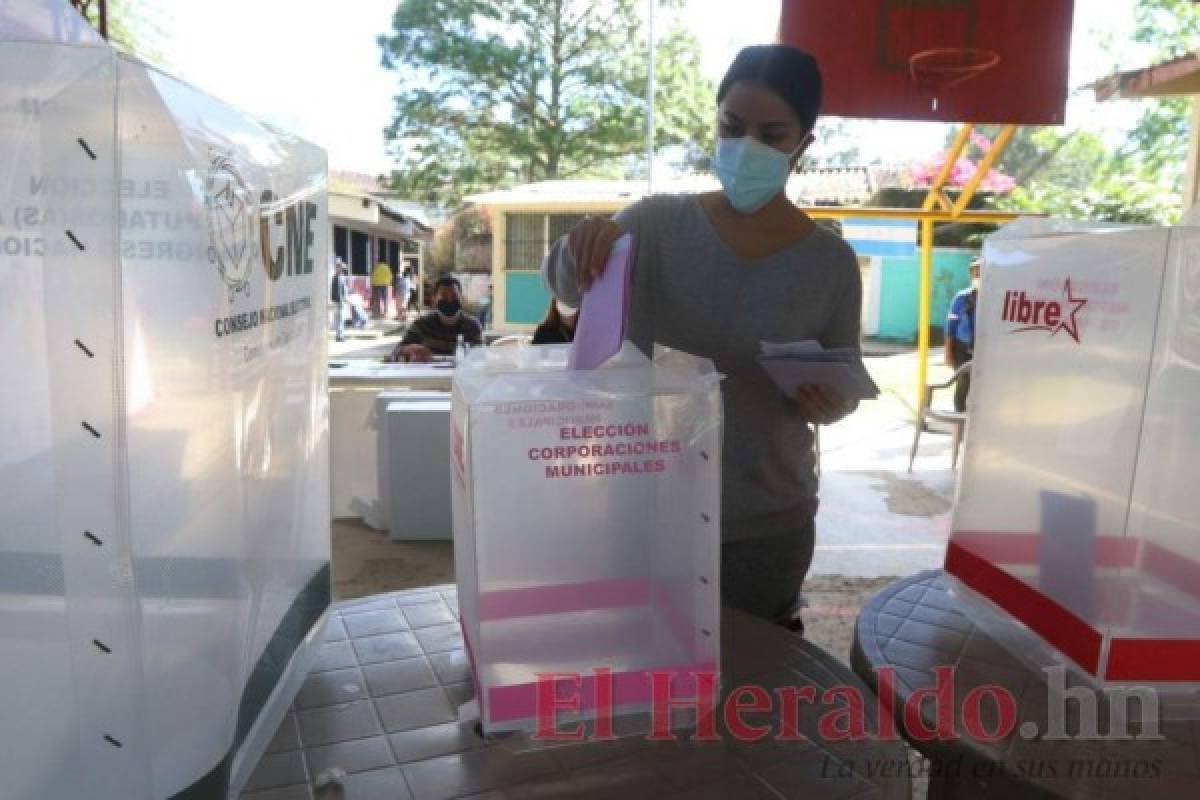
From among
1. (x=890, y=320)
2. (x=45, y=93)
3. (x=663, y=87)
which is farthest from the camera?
(x=663, y=87)

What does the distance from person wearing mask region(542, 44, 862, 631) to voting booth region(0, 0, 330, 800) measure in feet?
2.08

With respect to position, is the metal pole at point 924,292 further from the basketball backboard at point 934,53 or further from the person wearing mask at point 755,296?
the person wearing mask at point 755,296

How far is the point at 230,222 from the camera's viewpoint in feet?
2.14

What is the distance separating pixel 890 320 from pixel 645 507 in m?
14.7

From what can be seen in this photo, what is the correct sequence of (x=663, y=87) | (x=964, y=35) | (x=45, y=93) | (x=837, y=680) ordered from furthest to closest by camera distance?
(x=663, y=87), (x=964, y=35), (x=837, y=680), (x=45, y=93)

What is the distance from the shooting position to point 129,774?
618 millimetres

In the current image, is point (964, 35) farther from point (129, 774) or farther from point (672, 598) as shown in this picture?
point (129, 774)

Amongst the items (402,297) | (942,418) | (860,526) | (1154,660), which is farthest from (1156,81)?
(402,297)

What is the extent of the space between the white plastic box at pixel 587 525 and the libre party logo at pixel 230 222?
0.22m

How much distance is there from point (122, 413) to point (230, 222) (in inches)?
6.6

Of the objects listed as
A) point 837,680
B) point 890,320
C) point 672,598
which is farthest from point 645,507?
point 890,320

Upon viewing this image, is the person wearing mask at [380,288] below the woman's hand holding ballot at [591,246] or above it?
below

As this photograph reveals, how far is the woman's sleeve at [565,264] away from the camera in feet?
4.10

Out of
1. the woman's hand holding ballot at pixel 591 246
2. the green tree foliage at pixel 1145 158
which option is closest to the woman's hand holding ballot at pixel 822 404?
the woman's hand holding ballot at pixel 591 246
